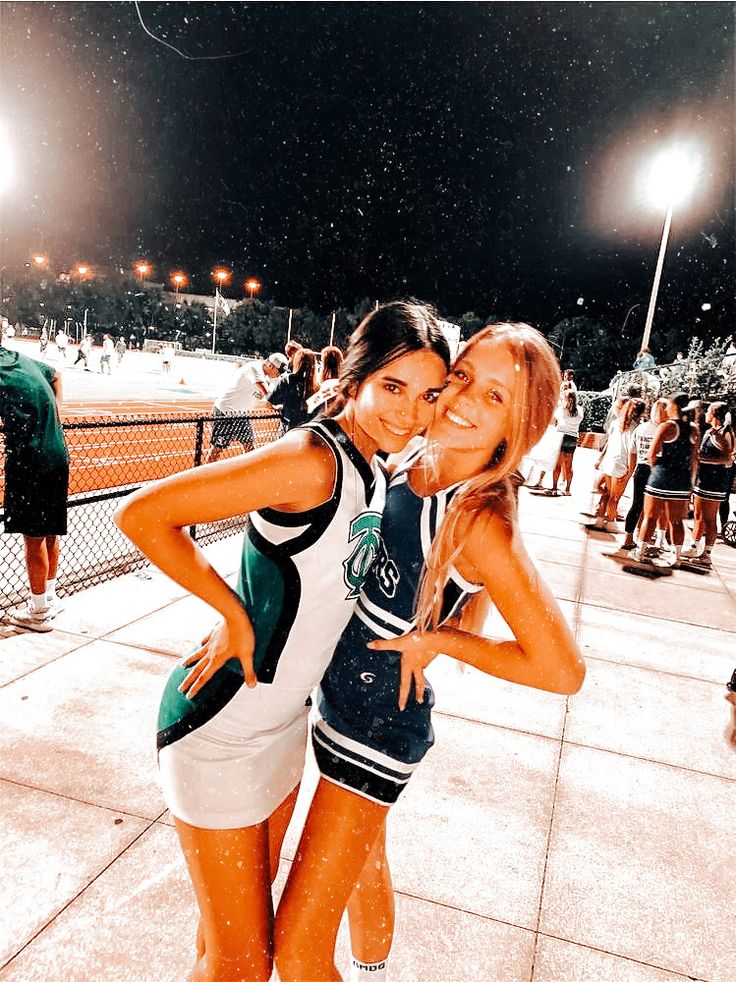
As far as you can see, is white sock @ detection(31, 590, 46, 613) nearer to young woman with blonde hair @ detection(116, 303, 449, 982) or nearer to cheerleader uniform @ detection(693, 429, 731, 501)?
young woman with blonde hair @ detection(116, 303, 449, 982)

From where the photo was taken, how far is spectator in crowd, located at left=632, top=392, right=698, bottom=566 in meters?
7.27

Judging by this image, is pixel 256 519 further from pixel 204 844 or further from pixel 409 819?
pixel 409 819

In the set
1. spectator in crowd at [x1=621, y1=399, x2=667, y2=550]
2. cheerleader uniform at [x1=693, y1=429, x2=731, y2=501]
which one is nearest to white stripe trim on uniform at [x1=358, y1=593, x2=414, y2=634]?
spectator in crowd at [x1=621, y1=399, x2=667, y2=550]

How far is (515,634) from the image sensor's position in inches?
53.4

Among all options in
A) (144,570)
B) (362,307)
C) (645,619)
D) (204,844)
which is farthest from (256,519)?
(362,307)

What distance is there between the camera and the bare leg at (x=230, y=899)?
1393 mm

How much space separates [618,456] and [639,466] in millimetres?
366

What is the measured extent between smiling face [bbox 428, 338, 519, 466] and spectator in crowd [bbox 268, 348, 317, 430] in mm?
5728

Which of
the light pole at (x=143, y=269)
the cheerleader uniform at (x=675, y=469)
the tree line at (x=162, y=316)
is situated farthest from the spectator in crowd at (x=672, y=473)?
the light pole at (x=143, y=269)

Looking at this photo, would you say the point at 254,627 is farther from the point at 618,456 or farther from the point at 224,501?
the point at 618,456

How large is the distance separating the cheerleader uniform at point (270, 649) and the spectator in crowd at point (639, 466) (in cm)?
734

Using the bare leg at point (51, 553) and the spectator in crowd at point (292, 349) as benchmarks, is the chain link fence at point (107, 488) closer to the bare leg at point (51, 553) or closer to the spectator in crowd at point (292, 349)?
the bare leg at point (51, 553)

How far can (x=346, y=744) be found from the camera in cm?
147

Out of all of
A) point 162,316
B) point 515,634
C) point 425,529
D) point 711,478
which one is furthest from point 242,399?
point 162,316
